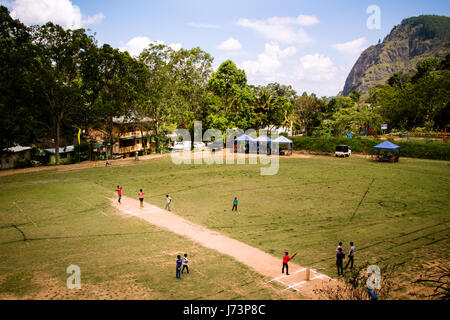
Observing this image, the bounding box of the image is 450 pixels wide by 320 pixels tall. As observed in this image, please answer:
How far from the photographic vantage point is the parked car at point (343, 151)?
158 feet

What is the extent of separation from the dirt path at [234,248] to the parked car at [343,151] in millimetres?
33600

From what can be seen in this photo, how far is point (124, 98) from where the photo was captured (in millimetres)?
50938

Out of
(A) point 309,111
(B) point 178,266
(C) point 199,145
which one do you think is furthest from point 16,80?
(A) point 309,111

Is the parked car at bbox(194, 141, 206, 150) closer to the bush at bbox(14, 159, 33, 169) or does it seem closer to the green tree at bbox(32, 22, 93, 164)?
the green tree at bbox(32, 22, 93, 164)

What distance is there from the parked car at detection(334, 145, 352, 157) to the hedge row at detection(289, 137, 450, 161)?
205cm

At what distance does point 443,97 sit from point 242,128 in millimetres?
38597

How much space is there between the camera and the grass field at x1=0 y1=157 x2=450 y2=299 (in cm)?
1359

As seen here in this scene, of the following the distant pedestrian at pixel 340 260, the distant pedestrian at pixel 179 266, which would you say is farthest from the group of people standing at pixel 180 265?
the distant pedestrian at pixel 340 260

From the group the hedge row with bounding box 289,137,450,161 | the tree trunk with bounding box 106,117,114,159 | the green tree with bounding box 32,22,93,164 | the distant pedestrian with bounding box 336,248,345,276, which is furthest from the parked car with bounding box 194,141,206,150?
the distant pedestrian with bounding box 336,248,345,276

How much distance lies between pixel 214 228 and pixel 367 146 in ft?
123

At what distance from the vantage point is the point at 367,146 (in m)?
48.8

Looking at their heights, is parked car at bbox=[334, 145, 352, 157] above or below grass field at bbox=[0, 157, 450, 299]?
above

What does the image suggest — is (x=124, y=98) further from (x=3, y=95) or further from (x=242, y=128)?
(x=242, y=128)
